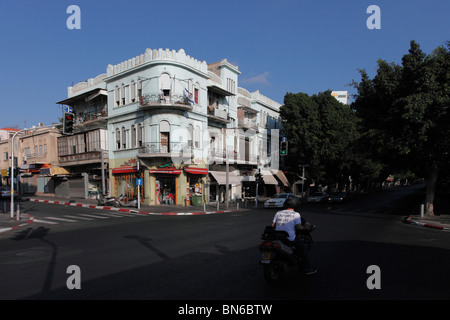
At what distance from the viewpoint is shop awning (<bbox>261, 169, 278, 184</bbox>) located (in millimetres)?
37506

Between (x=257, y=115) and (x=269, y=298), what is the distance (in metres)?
35.2

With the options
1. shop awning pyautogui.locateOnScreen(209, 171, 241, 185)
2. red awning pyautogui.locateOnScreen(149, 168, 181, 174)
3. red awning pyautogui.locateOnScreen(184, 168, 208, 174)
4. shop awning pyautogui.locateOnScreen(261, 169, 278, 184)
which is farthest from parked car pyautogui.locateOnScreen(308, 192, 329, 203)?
red awning pyautogui.locateOnScreen(149, 168, 181, 174)

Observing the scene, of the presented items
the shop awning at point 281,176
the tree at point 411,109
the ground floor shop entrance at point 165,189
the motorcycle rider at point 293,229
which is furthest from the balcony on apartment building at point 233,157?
the motorcycle rider at point 293,229

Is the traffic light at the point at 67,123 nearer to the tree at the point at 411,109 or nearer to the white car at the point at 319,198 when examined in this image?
the tree at the point at 411,109

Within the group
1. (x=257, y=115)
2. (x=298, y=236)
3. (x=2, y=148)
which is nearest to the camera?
(x=298, y=236)

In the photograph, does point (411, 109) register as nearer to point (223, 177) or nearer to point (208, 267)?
point (208, 267)

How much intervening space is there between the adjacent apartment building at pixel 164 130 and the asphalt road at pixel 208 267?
1411 cm

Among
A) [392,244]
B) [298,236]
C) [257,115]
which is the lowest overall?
[392,244]

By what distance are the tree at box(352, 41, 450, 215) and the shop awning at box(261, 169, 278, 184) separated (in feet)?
60.3

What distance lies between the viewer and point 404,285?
5.50m

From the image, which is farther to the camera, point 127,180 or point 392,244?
point 127,180
